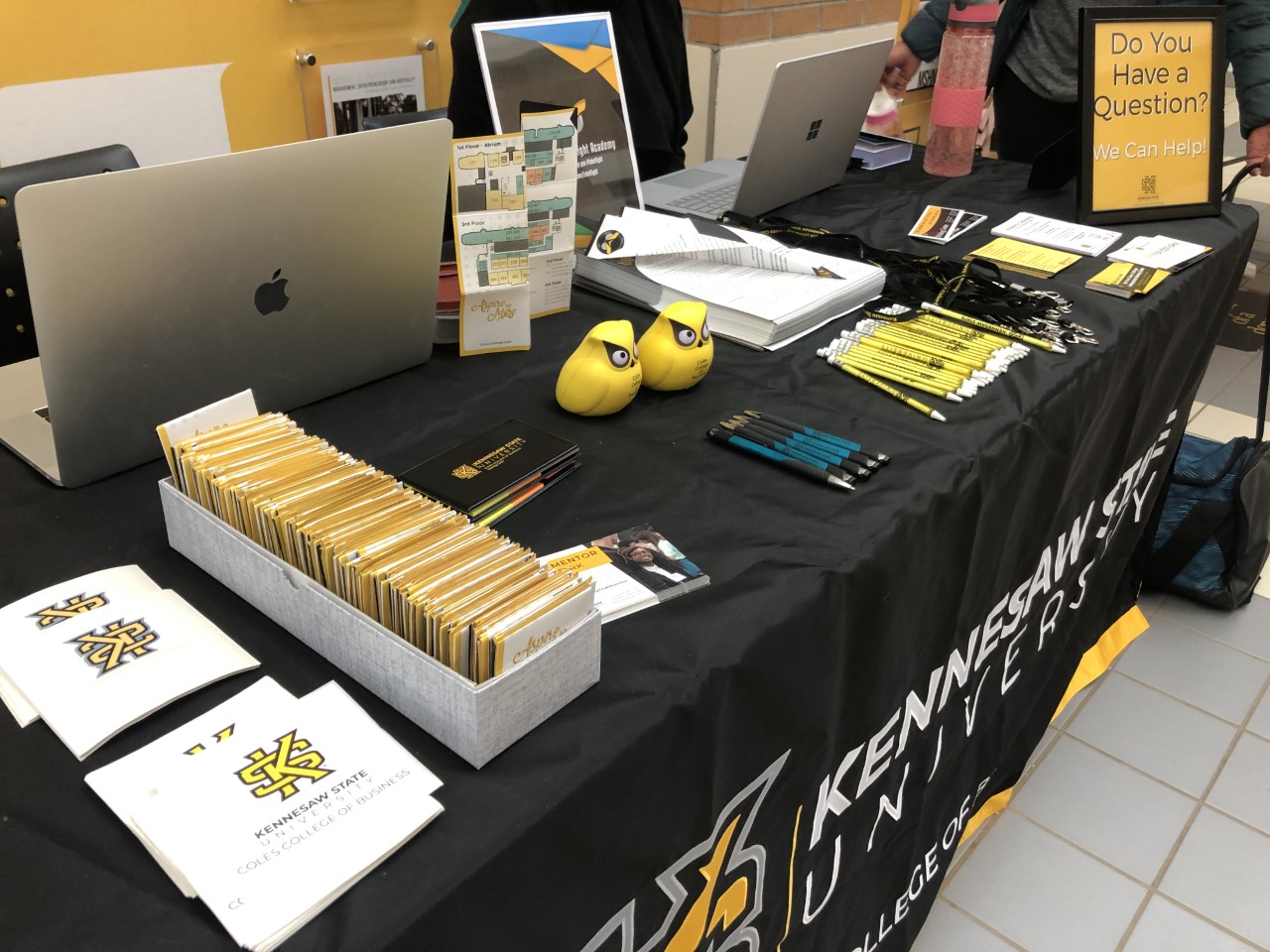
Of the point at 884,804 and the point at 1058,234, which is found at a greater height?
the point at 1058,234

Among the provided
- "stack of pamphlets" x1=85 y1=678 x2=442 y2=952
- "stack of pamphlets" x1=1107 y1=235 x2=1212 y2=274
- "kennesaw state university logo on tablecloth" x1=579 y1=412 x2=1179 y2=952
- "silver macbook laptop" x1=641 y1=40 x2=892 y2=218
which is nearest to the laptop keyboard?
"silver macbook laptop" x1=641 y1=40 x2=892 y2=218

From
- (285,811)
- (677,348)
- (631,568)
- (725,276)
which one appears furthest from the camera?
(725,276)

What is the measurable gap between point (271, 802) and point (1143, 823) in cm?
167

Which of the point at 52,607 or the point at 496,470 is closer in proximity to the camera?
the point at 52,607

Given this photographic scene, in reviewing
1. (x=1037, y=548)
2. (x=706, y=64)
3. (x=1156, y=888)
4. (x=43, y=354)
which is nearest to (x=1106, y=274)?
(x=1037, y=548)

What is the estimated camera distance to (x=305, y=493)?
28.0 inches

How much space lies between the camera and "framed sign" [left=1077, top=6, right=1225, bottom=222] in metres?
1.68

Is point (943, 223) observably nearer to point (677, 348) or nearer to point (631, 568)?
point (677, 348)

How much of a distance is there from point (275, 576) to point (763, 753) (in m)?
0.44

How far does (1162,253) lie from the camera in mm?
1568

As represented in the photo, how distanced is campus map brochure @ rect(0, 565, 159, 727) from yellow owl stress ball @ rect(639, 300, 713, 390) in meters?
0.57

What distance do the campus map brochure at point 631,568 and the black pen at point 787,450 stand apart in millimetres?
196

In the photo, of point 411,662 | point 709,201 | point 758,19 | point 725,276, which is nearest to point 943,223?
point 709,201

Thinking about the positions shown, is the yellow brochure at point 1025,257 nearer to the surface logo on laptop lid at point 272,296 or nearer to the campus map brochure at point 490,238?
Result: the campus map brochure at point 490,238
